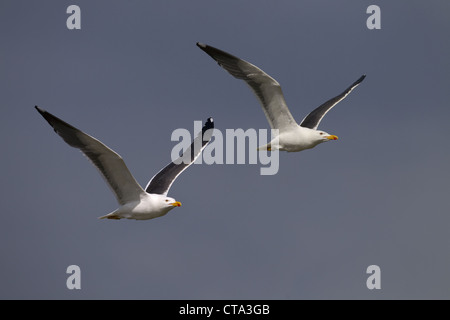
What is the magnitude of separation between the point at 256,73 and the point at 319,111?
374cm

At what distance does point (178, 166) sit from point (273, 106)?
8.68 ft

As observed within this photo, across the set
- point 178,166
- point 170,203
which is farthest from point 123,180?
point 178,166

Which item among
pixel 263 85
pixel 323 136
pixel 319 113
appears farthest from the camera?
pixel 319 113

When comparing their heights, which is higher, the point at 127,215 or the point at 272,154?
the point at 272,154

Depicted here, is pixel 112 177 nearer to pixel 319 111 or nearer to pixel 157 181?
pixel 157 181

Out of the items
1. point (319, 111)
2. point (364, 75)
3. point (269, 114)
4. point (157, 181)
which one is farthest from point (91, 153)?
point (364, 75)

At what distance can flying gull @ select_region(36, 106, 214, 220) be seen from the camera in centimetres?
1723

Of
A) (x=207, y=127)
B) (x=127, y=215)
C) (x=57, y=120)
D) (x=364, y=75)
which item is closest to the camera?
(x=57, y=120)

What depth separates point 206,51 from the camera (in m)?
19.5

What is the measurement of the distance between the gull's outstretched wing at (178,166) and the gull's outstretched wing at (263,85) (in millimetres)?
2042

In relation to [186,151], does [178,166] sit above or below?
below

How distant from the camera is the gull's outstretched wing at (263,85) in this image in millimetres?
19516

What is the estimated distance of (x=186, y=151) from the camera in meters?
21.4

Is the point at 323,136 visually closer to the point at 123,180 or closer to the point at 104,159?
the point at 123,180
